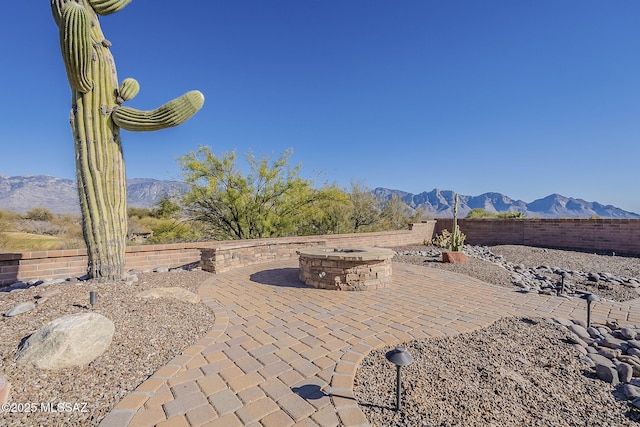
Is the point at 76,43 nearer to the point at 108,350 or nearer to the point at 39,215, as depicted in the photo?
the point at 108,350

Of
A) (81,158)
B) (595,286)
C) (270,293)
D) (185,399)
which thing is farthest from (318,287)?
(595,286)

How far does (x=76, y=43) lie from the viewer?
3.86m

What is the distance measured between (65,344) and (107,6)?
5002 mm

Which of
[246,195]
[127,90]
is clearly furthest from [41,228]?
[127,90]

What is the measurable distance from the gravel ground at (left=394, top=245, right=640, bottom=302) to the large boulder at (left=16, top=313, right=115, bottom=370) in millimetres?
6258

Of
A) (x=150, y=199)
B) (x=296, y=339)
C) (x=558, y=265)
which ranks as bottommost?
(x=296, y=339)

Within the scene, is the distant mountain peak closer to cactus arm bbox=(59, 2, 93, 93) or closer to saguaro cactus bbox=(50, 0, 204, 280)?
saguaro cactus bbox=(50, 0, 204, 280)

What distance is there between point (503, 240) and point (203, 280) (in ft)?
38.7

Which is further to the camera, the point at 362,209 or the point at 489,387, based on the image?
the point at 362,209

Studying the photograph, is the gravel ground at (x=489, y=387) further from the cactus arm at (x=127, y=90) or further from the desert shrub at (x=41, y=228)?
the desert shrub at (x=41, y=228)

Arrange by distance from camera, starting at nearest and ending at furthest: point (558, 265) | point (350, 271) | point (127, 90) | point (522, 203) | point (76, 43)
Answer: point (76, 43) → point (127, 90) → point (350, 271) → point (558, 265) → point (522, 203)

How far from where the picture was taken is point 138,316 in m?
3.24

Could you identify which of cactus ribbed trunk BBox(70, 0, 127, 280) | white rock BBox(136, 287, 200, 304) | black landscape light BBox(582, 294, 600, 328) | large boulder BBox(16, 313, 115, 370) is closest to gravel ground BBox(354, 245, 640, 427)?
black landscape light BBox(582, 294, 600, 328)

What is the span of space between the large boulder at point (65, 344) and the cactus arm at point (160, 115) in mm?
3119
